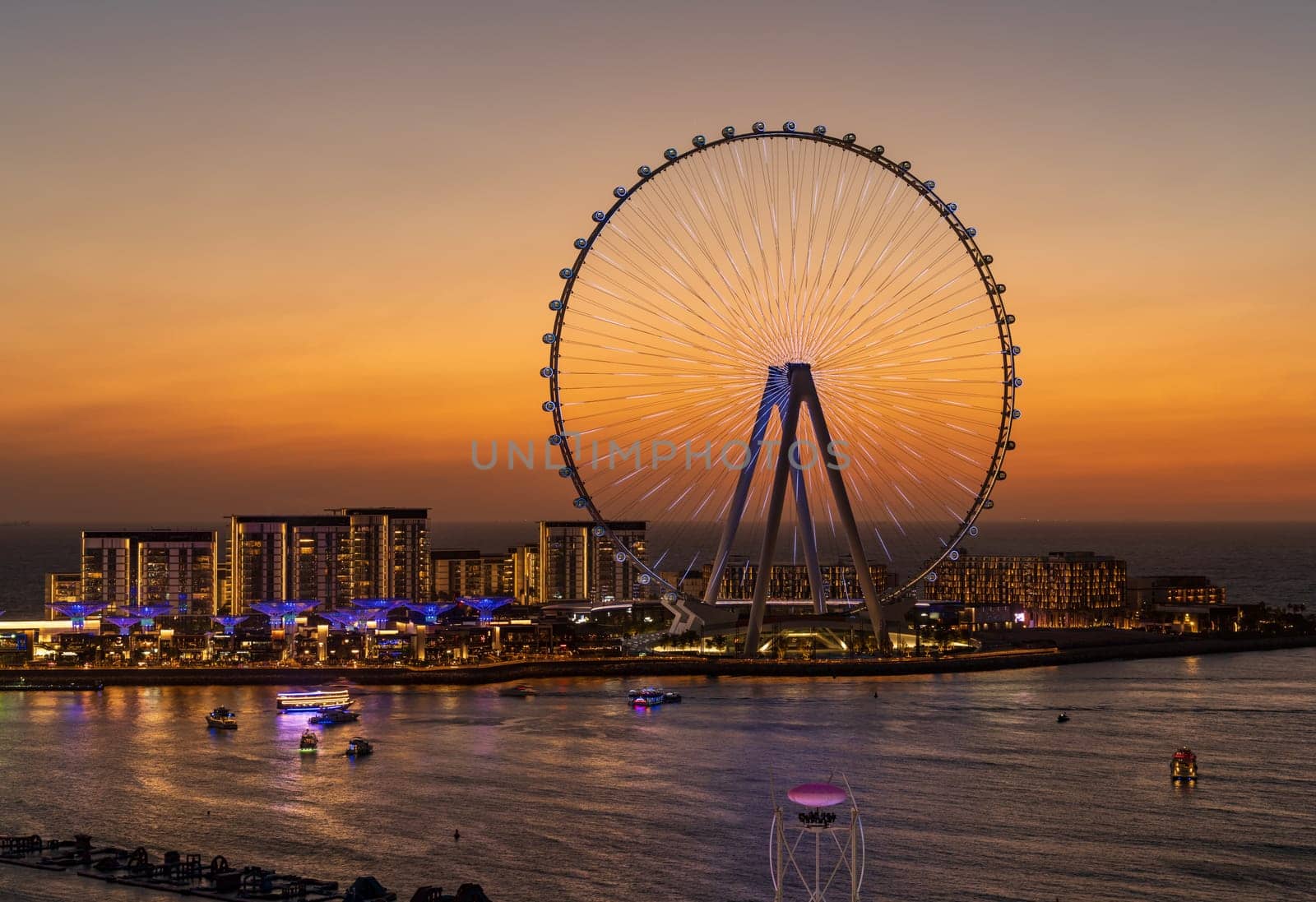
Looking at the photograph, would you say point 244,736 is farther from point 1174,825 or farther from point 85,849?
point 1174,825

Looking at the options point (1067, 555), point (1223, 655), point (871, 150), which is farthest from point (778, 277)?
point (1067, 555)

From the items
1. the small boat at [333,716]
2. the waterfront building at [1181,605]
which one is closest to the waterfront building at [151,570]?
the small boat at [333,716]

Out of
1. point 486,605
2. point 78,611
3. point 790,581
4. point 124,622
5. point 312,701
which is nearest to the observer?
point 312,701

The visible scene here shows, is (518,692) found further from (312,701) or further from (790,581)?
(790,581)

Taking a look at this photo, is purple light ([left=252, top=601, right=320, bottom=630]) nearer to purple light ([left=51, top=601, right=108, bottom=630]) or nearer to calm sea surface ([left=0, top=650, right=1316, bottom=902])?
purple light ([left=51, top=601, right=108, bottom=630])

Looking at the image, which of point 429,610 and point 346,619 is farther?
point 429,610

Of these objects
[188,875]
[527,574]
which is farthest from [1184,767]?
[527,574]
